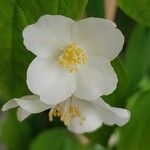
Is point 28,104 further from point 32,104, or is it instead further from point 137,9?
point 137,9

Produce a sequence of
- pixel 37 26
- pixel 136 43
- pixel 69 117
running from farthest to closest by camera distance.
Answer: pixel 136 43 → pixel 69 117 → pixel 37 26

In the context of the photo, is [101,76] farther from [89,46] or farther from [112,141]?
[112,141]

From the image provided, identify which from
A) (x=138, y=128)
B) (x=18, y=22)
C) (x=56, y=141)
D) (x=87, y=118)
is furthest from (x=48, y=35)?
(x=56, y=141)

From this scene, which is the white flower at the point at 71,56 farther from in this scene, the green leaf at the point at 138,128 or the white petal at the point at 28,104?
the green leaf at the point at 138,128

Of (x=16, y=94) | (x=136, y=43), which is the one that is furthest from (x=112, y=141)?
(x=16, y=94)

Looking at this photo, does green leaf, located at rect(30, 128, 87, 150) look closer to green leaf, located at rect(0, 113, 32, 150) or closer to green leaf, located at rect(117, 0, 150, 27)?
green leaf, located at rect(0, 113, 32, 150)

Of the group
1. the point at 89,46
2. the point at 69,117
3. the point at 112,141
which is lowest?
the point at 112,141
